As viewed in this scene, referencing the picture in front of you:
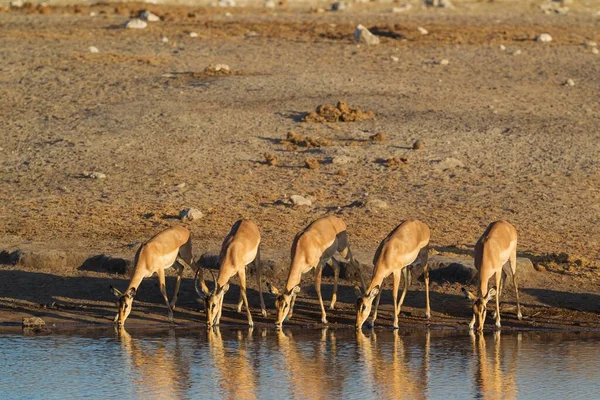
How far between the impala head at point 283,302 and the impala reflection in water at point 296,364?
172mm

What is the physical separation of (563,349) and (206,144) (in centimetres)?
1016

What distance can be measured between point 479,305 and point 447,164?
6850 millimetres

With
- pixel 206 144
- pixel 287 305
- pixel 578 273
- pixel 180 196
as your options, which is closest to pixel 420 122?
pixel 206 144

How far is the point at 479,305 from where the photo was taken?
1331 centimetres

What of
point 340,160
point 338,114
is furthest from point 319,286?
point 338,114

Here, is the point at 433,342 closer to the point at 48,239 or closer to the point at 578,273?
the point at 578,273

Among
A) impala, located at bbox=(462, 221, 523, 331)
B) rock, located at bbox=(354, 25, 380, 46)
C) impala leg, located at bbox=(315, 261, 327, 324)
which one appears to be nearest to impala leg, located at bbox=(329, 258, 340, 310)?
impala leg, located at bbox=(315, 261, 327, 324)

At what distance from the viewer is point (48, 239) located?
16875 millimetres

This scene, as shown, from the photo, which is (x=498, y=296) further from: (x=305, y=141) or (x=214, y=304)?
(x=305, y=141)

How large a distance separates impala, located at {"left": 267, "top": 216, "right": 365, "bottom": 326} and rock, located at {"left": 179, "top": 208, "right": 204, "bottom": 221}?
10.5 ft

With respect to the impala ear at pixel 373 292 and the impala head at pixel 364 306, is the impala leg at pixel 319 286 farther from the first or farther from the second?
the impala ear at pixel 373 292

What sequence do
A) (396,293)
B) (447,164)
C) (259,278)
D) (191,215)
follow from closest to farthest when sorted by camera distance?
1. (396,293)
2. (259,278)
3. (191,215)
4. (447,164)

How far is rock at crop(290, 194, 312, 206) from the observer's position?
59.5ft

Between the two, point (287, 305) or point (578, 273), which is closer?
point (287, 305)
